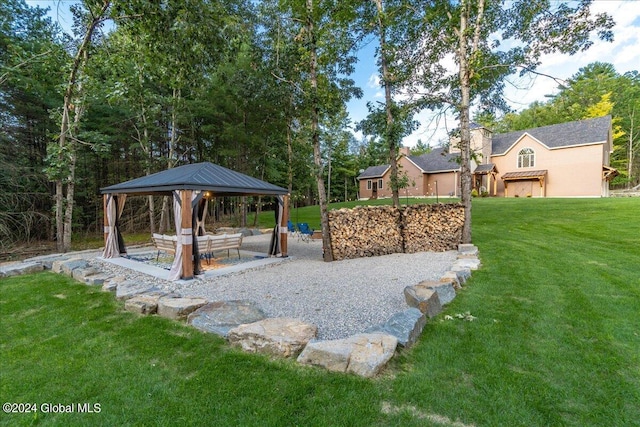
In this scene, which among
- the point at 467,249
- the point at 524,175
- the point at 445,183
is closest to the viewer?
the point at 467,249

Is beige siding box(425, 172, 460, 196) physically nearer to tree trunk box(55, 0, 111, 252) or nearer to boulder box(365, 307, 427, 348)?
boulder box(365, 307, 427, 348)

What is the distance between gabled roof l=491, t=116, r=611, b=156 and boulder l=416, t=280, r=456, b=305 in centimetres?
2083

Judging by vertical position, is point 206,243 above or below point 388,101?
below

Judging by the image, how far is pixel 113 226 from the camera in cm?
755

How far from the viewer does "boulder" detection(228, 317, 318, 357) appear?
8.79 feet

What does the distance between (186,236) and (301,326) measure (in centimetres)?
340

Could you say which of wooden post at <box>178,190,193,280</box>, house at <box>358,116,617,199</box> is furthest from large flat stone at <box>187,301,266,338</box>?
house at <box>358,116,617,199</box>

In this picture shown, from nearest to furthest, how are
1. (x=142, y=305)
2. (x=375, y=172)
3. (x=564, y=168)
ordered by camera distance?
Result: (x=142, y=305)
(x=564, y=168)
(x=375, y=172)

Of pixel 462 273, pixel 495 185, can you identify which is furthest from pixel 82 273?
pixel 495 185

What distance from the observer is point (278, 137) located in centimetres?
1356

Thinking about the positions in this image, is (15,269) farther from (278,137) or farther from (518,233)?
(518,233)

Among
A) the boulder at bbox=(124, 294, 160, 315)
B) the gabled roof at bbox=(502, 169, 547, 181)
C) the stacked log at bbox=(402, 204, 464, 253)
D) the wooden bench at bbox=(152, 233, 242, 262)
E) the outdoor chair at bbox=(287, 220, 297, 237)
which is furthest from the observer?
the gabled roof at bbox=(502, 169, 547, 181)

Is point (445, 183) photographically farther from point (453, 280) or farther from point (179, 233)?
point (179, 233)

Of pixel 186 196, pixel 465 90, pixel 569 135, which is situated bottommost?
pixel 186 196
